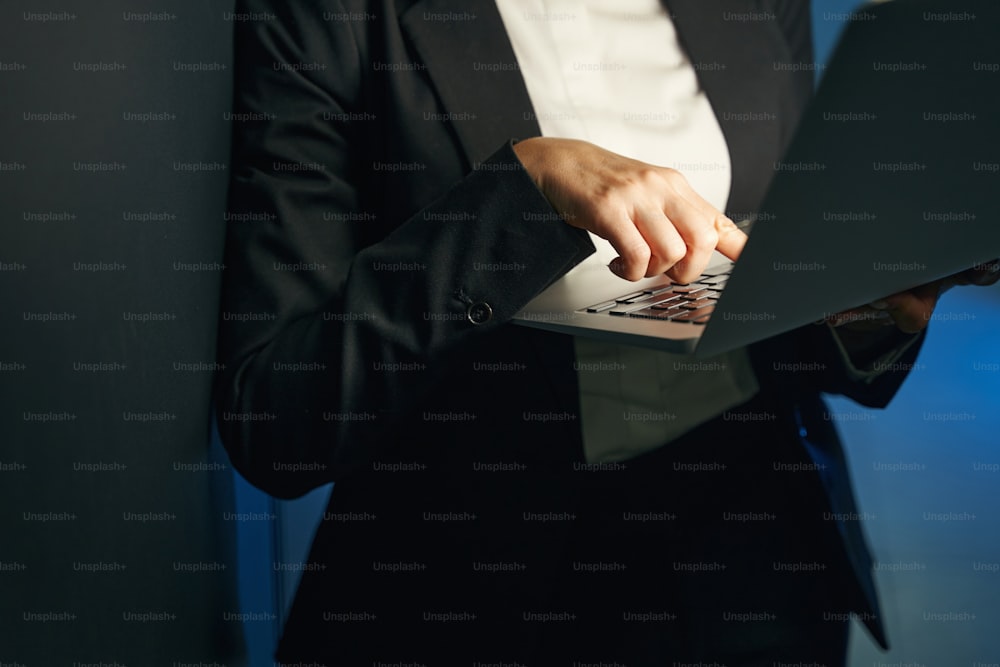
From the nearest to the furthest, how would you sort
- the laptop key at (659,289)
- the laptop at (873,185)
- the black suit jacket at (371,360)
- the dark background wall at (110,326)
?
the laptop at (873,185), the dark background wall at (110,326), the laptop key at (659,289), the black suit jacket at (371,360)

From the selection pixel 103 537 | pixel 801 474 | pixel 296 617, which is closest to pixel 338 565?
pixel 296 617

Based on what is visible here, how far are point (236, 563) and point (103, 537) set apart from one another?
1.09 ft

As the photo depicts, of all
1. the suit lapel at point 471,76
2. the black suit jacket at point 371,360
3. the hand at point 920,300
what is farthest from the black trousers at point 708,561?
the suit lapel at point 471,76

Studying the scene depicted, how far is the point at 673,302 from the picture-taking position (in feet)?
1.79

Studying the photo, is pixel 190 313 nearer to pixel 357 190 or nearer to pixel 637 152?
pixel 357 190

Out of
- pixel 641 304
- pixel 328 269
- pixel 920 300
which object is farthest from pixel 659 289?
pixel 328 269

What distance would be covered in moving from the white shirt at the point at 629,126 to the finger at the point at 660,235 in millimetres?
229

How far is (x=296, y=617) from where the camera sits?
817 mm

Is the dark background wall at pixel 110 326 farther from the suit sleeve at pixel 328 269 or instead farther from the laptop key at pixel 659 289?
the laptop key at pixel 659 289

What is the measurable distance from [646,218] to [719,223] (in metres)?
0.05

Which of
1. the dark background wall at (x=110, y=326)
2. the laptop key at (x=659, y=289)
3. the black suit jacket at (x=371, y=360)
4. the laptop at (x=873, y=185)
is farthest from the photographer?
the black suit jacket at (x=371, y=360)

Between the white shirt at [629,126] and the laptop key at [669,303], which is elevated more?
the laptop key at [669,303]

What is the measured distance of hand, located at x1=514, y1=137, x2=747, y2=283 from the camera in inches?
21.6

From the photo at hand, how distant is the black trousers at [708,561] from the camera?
2.58 feet
